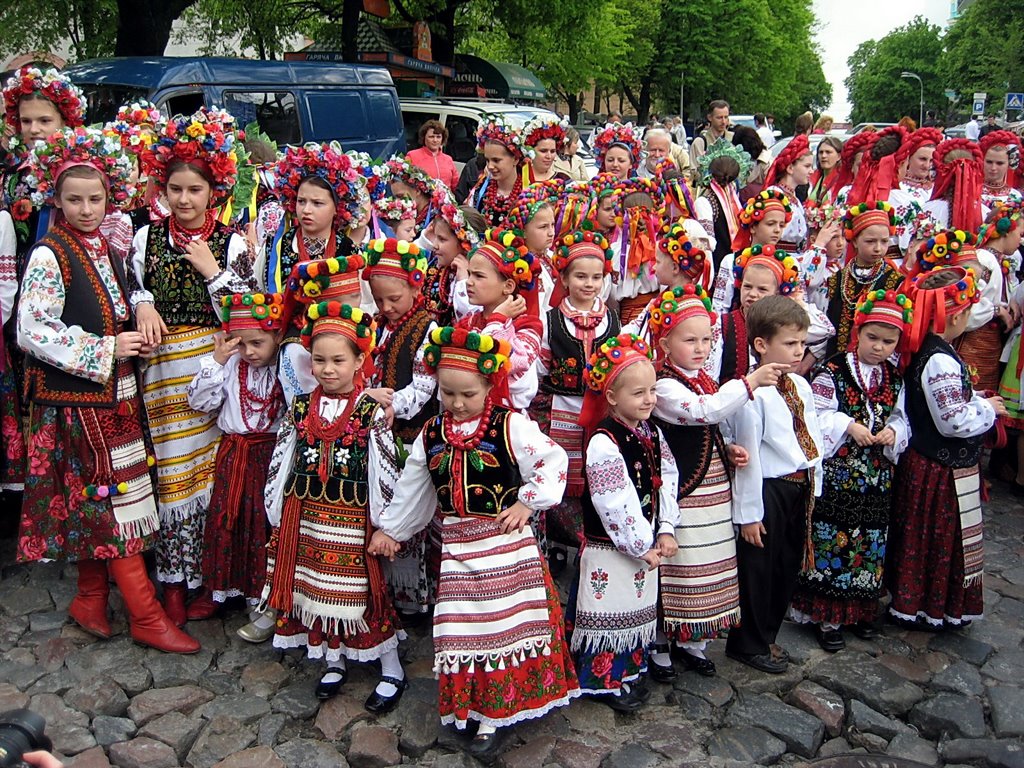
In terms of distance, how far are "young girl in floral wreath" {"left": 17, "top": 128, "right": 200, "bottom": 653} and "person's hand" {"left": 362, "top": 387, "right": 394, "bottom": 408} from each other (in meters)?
1.07

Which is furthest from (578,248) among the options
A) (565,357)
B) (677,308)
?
(677,308)

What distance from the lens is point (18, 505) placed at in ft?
17.0

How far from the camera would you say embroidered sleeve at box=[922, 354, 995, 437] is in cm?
410

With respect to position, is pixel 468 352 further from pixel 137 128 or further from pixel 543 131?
pixel 543 131

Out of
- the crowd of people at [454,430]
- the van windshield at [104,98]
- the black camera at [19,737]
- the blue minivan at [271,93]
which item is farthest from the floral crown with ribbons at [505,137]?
the black camera at [19,737]

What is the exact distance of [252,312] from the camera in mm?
3863

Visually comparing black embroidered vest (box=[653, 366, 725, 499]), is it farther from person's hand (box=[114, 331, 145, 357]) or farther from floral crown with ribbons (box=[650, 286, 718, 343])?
person's hand (box=[114, 331, 145, 357])

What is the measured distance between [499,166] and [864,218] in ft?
9.13

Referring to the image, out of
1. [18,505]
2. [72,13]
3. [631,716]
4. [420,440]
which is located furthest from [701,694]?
[72,13]

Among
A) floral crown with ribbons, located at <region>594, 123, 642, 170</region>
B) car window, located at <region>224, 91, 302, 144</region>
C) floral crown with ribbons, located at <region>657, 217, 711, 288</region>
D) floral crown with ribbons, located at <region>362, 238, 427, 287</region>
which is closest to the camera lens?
floral crown with ribbons, located at <region>362, 238, 427, 287</region>

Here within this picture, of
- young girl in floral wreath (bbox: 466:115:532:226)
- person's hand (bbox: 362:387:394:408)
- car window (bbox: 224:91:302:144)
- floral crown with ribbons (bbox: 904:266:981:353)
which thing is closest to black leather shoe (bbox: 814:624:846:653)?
floral crown with ribbons (bbox: 904:266:981:353)

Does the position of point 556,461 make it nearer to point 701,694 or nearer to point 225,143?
point 701,694

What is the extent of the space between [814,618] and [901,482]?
774 millimetres

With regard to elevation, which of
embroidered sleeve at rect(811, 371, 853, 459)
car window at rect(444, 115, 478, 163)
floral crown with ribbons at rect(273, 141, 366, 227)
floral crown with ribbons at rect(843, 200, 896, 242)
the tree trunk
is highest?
the tree trunk
